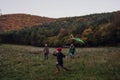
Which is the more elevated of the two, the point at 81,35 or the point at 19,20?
the point at 19,20

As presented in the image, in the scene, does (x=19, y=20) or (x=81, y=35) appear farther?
(x=19, y=20)

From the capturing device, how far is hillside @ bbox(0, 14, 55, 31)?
453 feet

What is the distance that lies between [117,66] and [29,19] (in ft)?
435

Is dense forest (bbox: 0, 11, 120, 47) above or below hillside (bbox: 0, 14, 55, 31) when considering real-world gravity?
below

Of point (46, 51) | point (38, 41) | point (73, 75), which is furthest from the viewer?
point (38, 41)

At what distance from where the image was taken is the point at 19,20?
14712 cm

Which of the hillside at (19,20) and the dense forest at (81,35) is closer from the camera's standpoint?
the dense forest at (81,35)

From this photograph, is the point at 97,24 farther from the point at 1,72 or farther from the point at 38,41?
the point at 1,72

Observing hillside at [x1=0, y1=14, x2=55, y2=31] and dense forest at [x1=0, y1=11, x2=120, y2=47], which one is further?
hillside at [x1=0, y1=14, x2=55, y2=31]

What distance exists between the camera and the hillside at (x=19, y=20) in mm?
138000

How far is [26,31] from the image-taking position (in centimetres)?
9694

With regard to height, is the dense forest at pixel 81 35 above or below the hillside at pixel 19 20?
below

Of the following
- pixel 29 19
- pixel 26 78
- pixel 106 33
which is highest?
pixel 29 19

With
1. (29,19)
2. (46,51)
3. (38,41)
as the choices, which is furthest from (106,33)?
(29,19)
